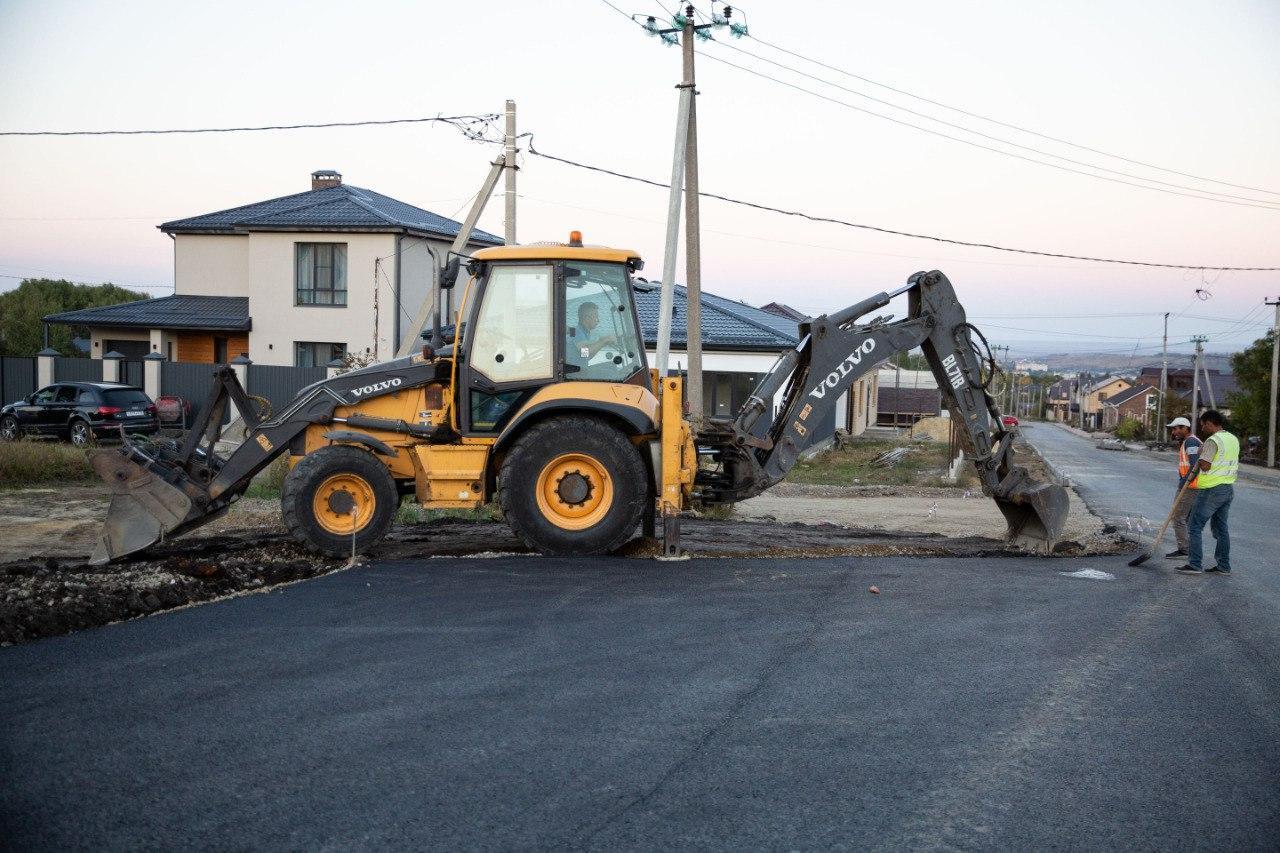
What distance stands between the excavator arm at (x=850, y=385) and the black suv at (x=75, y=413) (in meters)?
17.6

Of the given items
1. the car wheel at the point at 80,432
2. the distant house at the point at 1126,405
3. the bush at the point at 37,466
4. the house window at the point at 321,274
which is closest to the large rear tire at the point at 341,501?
the bush at the point at 37,466

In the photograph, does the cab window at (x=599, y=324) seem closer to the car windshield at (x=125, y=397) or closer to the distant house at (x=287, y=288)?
the car windshield at (x=125, y=397)

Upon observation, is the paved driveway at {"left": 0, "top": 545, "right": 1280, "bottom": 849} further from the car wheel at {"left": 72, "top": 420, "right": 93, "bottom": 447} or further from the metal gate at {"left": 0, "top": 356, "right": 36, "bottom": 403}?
the metal gate at {"left": 0, "top": 356, "right": 36, "bottom": 403}

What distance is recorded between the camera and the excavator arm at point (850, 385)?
11.2 meters

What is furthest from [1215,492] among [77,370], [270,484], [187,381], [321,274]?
[77,370]

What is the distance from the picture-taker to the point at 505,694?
19.9 feet

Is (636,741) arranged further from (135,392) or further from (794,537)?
(135,392)

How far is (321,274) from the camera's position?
3088 centimetres

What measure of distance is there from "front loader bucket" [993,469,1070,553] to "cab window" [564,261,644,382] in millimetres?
4446

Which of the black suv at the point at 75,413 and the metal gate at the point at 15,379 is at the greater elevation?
the metal gate at the point at 15,379

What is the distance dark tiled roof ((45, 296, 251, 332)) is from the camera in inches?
1222

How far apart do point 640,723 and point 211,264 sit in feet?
101

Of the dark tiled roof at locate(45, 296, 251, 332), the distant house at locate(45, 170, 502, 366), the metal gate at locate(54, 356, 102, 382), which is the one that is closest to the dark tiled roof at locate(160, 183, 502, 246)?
the distant house at locate(45, 170, 502, 366)

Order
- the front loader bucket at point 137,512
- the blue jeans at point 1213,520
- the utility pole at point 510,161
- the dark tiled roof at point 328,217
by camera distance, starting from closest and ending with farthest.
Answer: the front loader bucket at point 137,512 → the blue jeans at point 1213,520 → the utility pole at point 510,161 → the dark tiled roof at point 328,217
